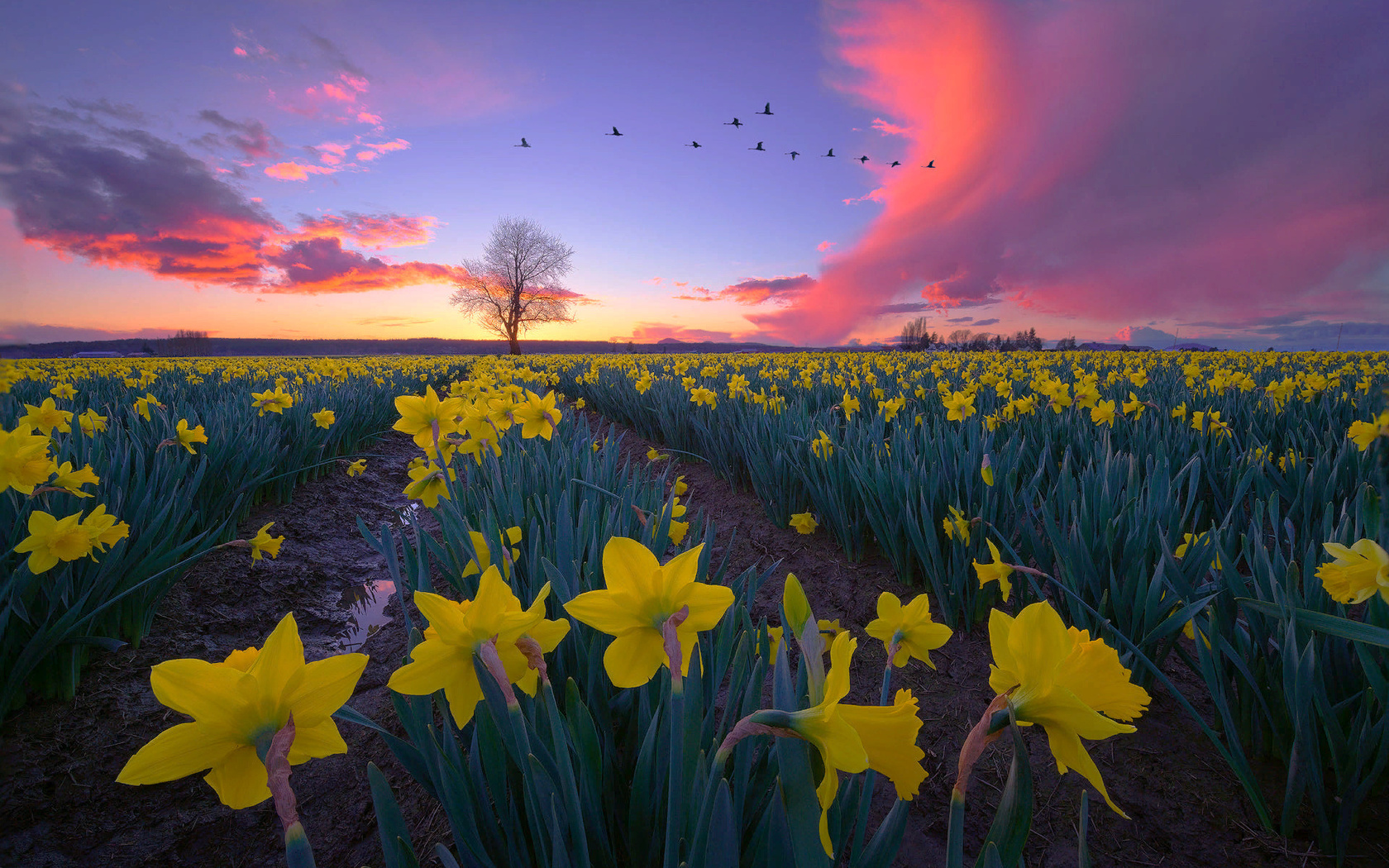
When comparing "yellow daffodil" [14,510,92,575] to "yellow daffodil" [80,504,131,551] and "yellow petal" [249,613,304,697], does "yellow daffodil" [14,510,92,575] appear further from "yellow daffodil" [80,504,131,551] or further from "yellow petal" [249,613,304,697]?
"yellow petal" [249,613,304,697]

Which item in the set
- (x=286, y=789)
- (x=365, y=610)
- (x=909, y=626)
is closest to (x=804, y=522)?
(x=909, y=626)

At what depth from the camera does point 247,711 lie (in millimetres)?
558

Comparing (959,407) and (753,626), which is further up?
(959,407)

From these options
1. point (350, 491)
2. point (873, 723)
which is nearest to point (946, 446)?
point (873, 723)

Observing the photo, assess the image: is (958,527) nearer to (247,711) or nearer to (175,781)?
(247,711)

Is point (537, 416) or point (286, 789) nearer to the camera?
point (286, 789)

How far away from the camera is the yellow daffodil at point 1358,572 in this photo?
852 millimetres

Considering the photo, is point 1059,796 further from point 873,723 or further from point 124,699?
point 124,699

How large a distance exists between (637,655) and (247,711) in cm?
39

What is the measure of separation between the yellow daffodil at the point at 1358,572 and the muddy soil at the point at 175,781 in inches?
71.7

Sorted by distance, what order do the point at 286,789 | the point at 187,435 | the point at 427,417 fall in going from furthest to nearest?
the point at 187,435 < the point at 427,417 < the point at 286,789

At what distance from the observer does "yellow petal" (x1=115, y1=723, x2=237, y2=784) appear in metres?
0.53

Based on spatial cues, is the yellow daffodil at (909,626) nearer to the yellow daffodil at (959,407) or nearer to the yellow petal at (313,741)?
the yellow petal at (313,741)

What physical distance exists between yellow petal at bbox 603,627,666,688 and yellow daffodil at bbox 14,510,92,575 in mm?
1782
